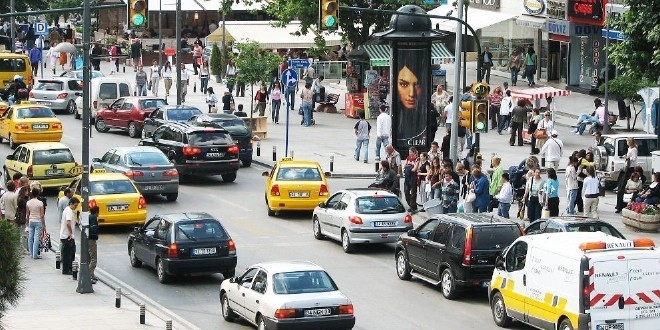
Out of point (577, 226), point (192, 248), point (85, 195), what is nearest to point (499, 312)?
point (577, 226)

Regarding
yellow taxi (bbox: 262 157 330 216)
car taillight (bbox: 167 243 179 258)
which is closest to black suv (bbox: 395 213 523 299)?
car taillight (bbox: 167 243 179 258)

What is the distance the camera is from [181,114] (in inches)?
1906

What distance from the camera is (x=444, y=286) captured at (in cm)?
2794

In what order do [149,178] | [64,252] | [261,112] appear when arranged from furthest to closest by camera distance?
[261,112] → [149,178] → [64,252]

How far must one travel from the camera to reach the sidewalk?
25.1 meters

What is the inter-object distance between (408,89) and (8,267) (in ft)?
90.5

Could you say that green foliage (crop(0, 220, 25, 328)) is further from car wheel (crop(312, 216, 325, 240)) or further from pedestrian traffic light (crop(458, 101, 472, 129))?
pedestrian traffic light (crop(458, 101, 472, 129))

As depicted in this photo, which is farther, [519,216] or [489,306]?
[519,216]

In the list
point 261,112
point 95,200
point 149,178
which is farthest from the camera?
point 261,112

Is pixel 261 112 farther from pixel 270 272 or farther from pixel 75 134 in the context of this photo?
pixel 270 272

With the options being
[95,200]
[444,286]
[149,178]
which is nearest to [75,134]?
[149,178]

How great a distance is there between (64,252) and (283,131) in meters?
24.3

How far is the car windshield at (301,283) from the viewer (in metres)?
24.0

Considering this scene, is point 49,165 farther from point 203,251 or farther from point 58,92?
point 58,92
